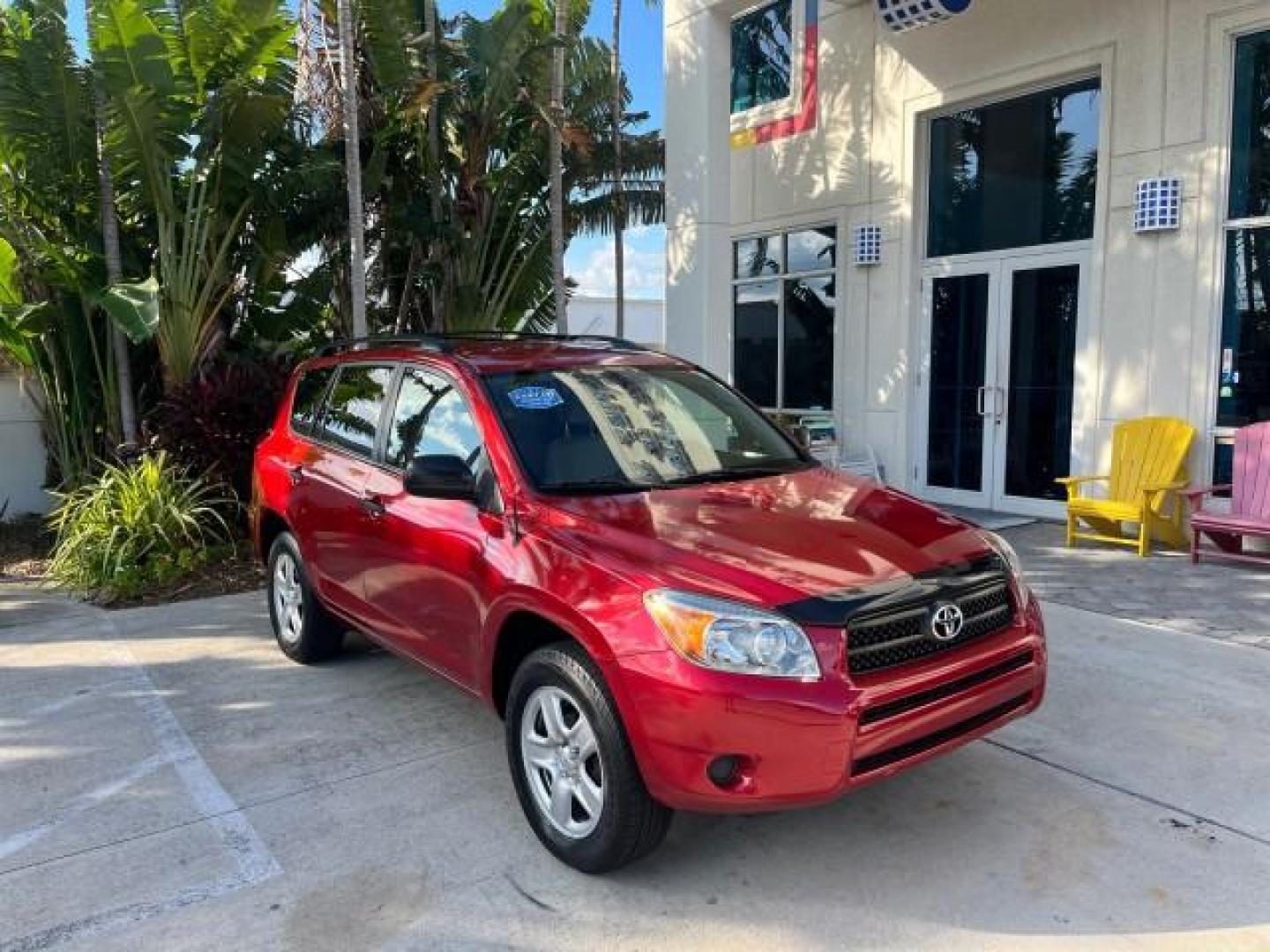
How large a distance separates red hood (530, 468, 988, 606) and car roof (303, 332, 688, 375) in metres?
0.95

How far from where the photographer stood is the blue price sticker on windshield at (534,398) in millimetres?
3967

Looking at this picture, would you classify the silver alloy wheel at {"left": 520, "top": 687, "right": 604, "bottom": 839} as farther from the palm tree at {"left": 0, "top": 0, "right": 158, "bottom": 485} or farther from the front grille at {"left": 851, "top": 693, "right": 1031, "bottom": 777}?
the palm tree at {"left": 0, "top": 0, "right": 158, "bottom": 485}

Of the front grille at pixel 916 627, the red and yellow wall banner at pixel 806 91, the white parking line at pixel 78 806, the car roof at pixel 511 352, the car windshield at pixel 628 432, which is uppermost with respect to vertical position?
the red and yellow wall banner at pixel 806 91

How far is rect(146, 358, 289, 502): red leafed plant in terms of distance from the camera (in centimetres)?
833

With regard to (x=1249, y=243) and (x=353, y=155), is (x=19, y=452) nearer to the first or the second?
(x=353, y=155)

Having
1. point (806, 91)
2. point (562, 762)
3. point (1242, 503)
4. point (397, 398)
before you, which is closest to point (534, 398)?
point (397, 398)

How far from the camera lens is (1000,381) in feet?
30.6

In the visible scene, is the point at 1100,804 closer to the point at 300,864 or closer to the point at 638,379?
the point at 638,379

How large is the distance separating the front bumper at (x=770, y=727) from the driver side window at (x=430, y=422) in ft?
4.64

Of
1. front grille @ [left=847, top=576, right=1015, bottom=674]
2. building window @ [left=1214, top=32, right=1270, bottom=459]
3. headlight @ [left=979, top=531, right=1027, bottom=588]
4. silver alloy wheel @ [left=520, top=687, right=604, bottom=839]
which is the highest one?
building window @ [left=1214, top=32, right=1270, bottom=459]

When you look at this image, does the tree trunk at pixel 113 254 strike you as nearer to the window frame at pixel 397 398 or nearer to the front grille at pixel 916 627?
the window frame at pixel 397 398

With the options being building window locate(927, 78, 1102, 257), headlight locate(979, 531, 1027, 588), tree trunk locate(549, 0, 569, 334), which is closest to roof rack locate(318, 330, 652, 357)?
headlight locate(979, 531, 1027, 588)

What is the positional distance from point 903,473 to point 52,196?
871 cm

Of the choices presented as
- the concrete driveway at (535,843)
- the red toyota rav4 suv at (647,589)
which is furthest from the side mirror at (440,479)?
the concrete driveway at (535,843)
